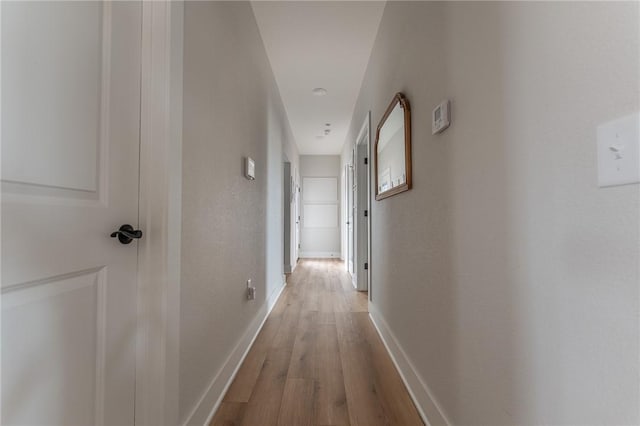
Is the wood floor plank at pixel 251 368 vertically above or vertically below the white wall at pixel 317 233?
below

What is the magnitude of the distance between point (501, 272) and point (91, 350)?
113 centimetres

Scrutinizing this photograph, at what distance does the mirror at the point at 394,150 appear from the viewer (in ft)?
5.16

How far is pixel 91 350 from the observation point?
751mm

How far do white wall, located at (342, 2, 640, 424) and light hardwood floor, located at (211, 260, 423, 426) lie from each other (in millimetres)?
259

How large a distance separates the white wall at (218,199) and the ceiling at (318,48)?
23 centimetres

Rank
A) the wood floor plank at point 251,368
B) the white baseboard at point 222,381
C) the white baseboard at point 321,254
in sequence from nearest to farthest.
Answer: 1. the white baseboard at point 222,381
2. the wood floor plank at point 251,368
3. the white baseboard at point 321,254

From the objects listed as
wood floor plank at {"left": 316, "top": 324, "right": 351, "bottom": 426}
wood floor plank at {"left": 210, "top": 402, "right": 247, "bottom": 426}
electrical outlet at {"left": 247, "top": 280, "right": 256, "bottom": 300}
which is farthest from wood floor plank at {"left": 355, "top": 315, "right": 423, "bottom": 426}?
electrical outlet at {"left": 247, "top": 280, "right": 256, "bottom": 300}

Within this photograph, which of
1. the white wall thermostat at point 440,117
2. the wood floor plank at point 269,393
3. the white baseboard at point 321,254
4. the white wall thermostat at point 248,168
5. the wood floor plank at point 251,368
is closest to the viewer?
the white wall thermostat at point 440,117

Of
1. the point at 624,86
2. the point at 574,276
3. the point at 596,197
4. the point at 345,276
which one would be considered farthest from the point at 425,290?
the point at 345,276

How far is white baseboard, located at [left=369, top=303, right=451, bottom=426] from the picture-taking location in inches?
47.2

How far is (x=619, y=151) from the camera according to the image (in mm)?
468

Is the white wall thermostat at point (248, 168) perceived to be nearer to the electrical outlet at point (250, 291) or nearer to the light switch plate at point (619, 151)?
the electrical outlet at point (250, 291)

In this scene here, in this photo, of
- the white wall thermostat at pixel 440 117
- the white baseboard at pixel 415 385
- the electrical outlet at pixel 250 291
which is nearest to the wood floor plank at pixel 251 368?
the electrical outlet at pixel 250 291

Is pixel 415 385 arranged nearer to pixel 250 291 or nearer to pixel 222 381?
pixel 222 381
